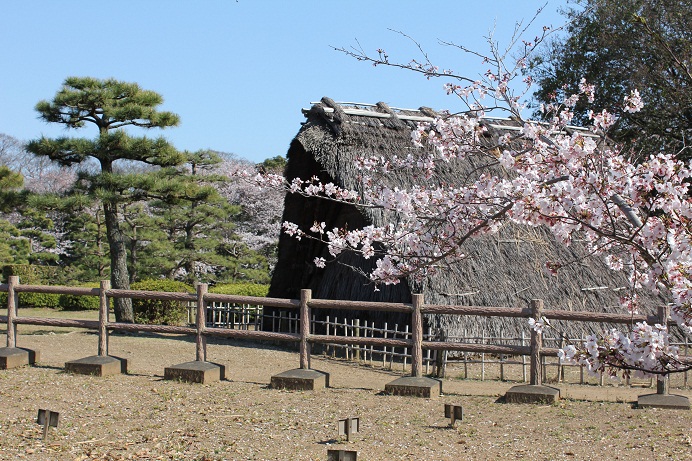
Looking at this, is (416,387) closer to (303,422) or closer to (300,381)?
(300,381)

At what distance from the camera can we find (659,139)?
1891 cm

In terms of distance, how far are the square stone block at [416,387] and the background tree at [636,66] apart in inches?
433

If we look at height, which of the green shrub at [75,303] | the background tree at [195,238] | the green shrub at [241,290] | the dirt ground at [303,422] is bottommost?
the dirt ground at [303,422]

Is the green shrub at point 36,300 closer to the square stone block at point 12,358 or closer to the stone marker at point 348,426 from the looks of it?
the square stone block at point 12,358

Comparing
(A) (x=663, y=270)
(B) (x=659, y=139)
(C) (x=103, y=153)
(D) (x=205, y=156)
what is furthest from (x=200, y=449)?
(D) (x=205, y=156)

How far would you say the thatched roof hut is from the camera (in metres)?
11.6

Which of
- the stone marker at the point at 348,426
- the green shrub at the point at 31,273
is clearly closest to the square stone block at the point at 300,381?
the stone marker at the point at 348,426

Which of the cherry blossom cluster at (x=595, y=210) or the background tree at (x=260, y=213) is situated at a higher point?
the background tree at (x=260, y=213)

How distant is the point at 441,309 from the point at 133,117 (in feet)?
31.1

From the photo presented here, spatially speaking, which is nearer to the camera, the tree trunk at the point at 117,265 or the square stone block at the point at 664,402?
the square stone block at the point at 664,402

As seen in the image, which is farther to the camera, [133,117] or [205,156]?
[205,156]

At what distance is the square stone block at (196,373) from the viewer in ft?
29.7

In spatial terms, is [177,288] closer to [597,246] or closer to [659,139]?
[659,139]

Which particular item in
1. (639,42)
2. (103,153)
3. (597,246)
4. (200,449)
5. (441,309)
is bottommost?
(200,449)
